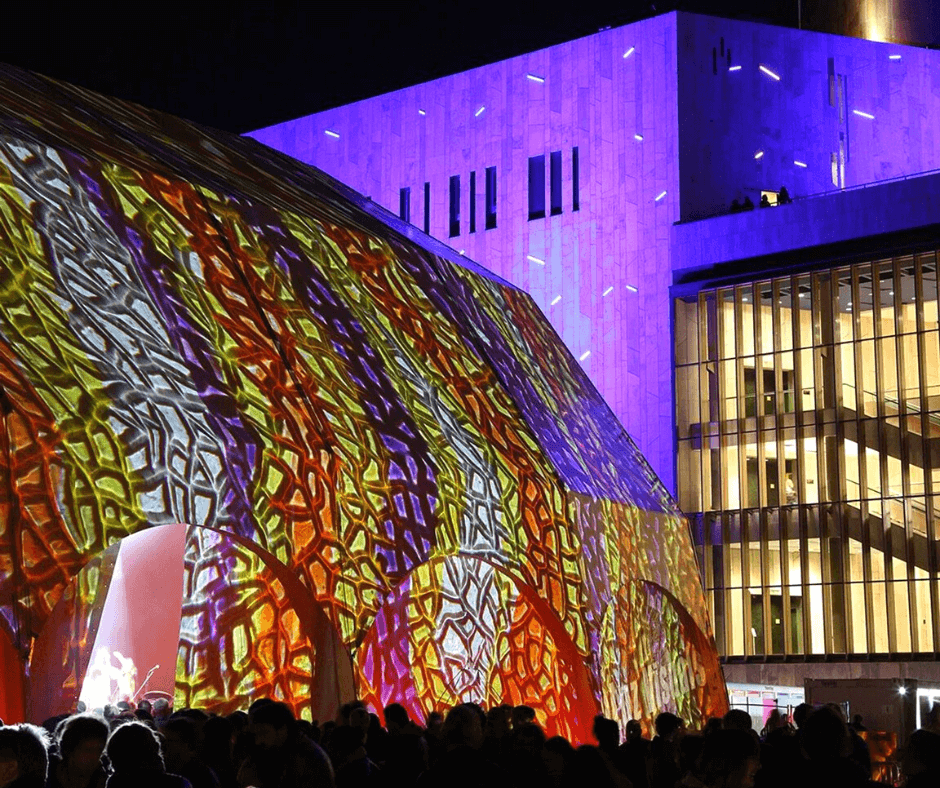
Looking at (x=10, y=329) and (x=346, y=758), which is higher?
(x=10, y=329)

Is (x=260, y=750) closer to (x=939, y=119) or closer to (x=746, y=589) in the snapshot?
(x=746, y=589)

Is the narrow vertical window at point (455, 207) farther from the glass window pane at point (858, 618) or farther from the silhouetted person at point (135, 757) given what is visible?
the silhouetted person at point (135, 757)

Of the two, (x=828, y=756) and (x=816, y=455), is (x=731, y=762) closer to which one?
(x=828, y=756)

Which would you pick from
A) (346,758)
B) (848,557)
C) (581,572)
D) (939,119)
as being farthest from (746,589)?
(346,758)

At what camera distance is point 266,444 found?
15.9m

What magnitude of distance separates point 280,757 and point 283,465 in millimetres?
8361

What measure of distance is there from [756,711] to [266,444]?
28.2 metres

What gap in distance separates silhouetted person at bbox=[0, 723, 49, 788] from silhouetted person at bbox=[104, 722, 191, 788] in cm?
29

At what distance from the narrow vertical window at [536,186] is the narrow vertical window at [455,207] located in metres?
2.64

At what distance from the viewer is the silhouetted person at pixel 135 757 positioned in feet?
20.1

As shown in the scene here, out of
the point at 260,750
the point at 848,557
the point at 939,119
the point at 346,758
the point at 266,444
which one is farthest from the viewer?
the point at 939,119

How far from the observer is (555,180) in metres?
46.6

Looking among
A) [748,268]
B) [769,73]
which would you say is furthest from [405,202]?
[748,268]

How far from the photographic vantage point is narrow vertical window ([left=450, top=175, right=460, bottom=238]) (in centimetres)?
4866
